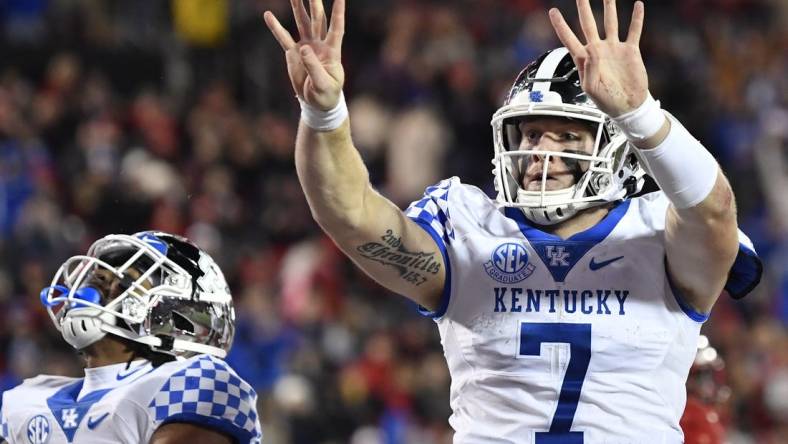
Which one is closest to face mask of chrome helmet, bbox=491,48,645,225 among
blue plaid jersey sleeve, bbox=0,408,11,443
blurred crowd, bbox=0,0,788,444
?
blue plaid jersey sleeve, bbox=0,408,11,443

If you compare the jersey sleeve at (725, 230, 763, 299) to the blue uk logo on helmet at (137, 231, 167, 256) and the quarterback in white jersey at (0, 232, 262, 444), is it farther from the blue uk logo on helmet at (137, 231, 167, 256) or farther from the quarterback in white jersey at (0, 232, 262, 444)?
the blue uk logo on helmet at (137, 231, 167, 256)

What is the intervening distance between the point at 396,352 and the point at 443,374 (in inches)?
13.9

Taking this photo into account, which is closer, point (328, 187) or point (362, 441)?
point (328, 187)

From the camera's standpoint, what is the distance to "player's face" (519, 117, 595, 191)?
3.72m

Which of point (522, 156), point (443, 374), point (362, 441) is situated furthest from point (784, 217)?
point (522, 156)

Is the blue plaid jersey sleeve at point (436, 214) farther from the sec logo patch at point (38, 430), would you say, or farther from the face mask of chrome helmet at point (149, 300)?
the sec logo patch at point (38, 430)

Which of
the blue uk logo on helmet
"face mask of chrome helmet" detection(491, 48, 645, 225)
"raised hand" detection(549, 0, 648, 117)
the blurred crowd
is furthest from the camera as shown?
the blurred crowd

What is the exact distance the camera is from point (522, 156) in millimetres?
3783

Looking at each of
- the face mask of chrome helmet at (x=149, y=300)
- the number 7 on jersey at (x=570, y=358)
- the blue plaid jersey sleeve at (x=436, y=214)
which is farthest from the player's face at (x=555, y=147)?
the face mask of chrome helmet at (x=149, y=300)

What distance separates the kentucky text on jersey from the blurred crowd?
5096mm

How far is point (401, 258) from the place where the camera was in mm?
3688

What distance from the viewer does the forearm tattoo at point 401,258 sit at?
3.67 metres

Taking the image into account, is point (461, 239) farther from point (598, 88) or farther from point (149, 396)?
point (149, 396)

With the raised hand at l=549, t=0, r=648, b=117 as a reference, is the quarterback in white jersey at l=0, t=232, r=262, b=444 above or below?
below
